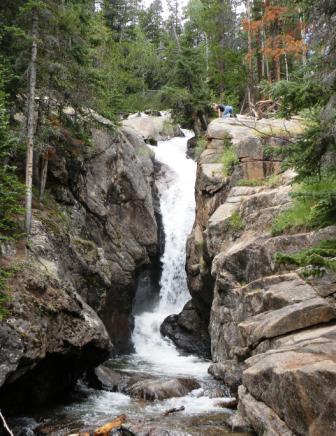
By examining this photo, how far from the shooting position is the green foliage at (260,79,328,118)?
879cm

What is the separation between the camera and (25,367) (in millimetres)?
11383

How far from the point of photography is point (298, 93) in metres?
8.86

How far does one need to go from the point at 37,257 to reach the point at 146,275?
13341 millimetres

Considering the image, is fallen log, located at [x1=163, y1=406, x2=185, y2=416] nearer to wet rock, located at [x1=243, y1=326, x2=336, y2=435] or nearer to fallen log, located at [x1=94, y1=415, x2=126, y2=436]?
fallen log, located at [x1=94, y1=415, x2=126, y2=436]

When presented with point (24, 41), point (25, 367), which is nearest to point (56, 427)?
point (25, 367)

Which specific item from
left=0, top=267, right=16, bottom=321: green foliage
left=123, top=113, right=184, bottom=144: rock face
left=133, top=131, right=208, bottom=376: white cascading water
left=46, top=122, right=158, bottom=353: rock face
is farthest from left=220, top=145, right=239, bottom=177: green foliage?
left=123, top=113, right=184, bottom=144: rock face

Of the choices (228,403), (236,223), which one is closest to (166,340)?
(236,223)

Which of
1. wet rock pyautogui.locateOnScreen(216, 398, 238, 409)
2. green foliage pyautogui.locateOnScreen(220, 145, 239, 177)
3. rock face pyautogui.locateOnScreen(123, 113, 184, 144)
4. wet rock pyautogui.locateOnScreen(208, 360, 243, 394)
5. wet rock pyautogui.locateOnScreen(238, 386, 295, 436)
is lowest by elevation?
wet rock pyautogui.locateOnScreen(216, 398, 238, 409)

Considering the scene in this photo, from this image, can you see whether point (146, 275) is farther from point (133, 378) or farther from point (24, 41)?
point (24, 41)

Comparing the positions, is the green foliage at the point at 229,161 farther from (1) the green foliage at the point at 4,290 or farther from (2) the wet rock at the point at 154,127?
(2) the wet rock at the point at 154,127

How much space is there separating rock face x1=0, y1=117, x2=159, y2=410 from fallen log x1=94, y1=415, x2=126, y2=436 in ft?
7.84

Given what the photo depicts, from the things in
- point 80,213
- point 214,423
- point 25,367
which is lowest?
point 214,423

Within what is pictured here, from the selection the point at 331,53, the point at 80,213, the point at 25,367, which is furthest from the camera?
the point at 80,213

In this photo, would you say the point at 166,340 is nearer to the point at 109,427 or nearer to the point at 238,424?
the point at 109,427
